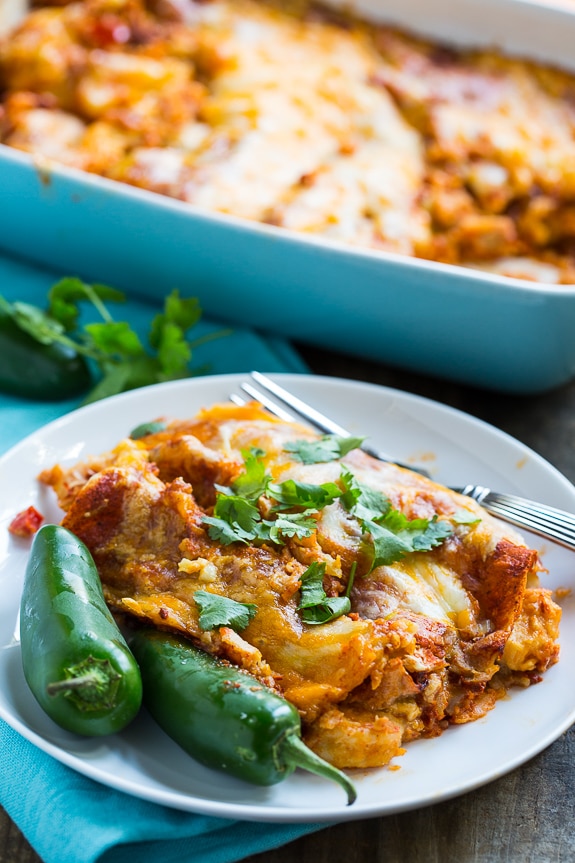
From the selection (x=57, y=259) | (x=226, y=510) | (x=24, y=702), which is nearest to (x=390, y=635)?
(x=226, y=510)

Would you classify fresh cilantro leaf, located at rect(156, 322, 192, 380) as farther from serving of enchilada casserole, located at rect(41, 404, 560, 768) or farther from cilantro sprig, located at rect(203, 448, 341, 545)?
cilantro sprig, located at rect(203, 448, 341, 545)

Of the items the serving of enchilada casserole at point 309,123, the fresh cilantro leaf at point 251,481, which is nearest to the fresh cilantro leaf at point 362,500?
the fresh cilantro leaf at point 251,481

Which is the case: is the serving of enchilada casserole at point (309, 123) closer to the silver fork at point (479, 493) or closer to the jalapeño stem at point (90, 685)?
the silver fork at point (479, 493)

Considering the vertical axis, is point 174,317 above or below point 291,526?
below

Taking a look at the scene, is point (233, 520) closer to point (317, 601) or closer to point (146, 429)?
point (317, 601)

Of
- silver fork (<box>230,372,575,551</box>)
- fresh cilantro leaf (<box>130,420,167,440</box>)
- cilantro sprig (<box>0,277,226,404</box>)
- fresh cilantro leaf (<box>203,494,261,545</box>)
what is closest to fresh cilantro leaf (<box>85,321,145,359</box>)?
cilantro sprig (<box>0,277,226,404</box>)

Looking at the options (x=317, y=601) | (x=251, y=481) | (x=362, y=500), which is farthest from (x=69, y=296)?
(x=317, y=601)

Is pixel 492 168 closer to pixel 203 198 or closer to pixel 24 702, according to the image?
pixel 203 198
